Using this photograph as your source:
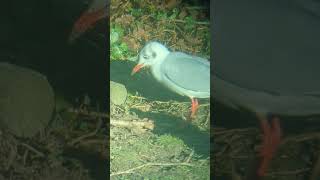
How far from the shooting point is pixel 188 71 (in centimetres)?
476

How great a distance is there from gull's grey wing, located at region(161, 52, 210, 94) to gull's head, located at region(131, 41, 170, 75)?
0.06m

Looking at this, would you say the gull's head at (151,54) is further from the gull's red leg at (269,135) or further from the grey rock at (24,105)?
the gull's red leg at (269,135)

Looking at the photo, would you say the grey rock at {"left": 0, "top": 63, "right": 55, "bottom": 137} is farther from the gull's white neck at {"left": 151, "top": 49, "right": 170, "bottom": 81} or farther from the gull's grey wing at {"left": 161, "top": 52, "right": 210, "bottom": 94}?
the gull's grey wing at {"left": 161, "top": 52, "right": 210, "bottom": 94}

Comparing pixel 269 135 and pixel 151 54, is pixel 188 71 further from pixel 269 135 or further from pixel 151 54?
pixel 269 135

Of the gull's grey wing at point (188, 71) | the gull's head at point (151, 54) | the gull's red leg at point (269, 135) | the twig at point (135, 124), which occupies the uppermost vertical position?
the gull's head at point (151, 54)

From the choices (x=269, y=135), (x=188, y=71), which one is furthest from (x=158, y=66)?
(x=269, y=135)

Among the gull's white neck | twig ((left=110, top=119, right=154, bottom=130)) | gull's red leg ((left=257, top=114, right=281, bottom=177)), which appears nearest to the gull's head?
the gull's white neck

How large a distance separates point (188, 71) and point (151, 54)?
0.37 meters

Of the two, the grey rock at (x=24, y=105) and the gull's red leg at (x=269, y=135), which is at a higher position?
the grey rock at (x=24, y=105)

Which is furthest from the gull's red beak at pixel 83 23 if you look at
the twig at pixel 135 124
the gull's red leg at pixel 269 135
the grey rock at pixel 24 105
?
the gull's red leg at pixel 269 135

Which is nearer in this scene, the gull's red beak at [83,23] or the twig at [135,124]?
the gull's red beak at [83,23]

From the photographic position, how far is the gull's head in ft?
15.5

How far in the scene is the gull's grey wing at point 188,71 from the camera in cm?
473

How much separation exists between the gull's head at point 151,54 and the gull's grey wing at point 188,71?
6cm
